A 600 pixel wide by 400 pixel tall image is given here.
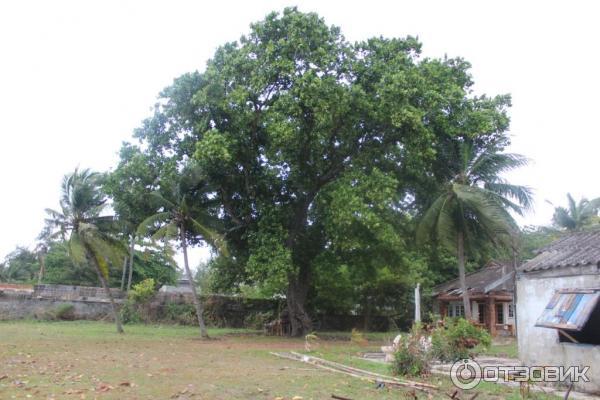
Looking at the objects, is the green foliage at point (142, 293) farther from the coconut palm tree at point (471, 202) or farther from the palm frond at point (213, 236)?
the coconut palm tree at point (471, 202)

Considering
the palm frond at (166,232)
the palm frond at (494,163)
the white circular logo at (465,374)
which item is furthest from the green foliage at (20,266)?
the white circular logo at (465,374)

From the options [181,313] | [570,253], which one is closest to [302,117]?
[570,253]

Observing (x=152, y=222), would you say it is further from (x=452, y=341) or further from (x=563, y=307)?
(x=563, y=307)

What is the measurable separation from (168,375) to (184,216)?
40.7ft

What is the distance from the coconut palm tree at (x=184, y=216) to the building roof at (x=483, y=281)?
15532 mm

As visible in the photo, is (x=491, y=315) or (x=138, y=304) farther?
(x=138, y=304)

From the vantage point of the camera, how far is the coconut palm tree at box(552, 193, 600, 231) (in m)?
35.6

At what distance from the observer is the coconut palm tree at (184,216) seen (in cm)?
2198

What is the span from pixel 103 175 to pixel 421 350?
16579 mm

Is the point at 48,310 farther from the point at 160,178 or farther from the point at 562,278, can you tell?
the point at 562,278

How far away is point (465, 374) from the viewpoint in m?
11.2

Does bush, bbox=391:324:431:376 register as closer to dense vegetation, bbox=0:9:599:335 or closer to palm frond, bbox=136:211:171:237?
dense vegetation, bbox=0:9:599:335

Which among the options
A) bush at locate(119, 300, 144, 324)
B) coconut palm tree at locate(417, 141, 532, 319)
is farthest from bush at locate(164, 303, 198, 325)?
coconut palm tree at locate(417, 141, 532, 319)

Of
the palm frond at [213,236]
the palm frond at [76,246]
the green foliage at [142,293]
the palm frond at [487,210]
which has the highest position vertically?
the palm frond at [487,210]
